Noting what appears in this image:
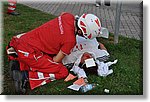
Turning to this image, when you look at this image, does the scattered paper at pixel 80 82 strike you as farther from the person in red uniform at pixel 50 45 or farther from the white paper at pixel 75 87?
the person in red uniform at pixel 50 45

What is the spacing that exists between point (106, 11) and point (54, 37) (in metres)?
4.69

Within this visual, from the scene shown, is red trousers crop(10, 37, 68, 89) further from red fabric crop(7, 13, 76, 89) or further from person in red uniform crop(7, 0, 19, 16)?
person in red uniform crop(7, 0, 19, 16)

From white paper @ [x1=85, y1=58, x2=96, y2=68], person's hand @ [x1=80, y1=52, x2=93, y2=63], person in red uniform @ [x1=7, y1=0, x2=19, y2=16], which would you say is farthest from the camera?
person in red uniform @ [x1=7, y1=0, x2=19, y2=16]

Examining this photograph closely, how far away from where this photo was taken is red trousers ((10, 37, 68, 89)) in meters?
3.42

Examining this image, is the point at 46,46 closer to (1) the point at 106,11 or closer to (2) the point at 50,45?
(2) the point at 50,45

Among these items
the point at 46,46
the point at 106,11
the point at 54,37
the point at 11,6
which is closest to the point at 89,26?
→ the point at 54,37

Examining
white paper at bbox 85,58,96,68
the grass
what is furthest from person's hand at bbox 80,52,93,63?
the grass

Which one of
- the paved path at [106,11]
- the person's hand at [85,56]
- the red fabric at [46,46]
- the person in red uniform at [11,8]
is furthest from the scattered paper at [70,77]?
the person in red uniform at [11,8]

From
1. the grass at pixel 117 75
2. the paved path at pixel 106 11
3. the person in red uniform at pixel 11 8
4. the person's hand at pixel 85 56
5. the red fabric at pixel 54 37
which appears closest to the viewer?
the grass at pixel 117 75

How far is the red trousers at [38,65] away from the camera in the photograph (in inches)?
135

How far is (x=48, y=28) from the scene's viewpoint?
11.8 ft

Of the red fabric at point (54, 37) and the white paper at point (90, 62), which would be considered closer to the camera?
the red fabric at point (54, 37)

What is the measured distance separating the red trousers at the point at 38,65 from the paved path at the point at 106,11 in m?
2.54

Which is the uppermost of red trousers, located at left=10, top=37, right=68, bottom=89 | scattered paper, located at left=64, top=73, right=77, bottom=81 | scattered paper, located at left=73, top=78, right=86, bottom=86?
red trousers, located at left=10, top=37, right=68, bottom=89
